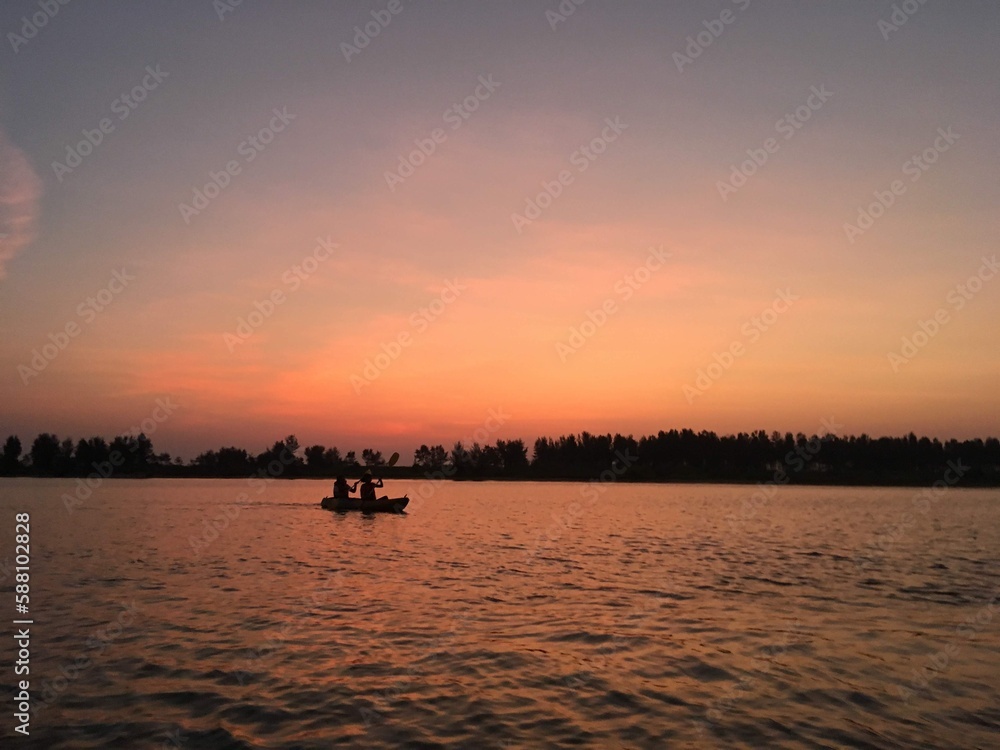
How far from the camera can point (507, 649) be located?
1537 centimetres

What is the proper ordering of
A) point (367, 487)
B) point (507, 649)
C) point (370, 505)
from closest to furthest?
point (507, 649) < point (370, 505) < point (367, 487)

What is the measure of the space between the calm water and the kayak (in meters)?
21.2

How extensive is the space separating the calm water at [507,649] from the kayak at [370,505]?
2120 cm

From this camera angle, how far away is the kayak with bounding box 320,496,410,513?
54781 millimetres

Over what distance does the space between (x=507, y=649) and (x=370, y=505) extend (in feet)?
134

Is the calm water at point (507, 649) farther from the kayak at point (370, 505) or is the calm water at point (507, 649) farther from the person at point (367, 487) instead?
the kayak at point (370, 505)

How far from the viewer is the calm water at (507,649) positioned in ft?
35.2

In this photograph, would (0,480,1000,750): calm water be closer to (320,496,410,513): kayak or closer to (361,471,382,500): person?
(361,471,382,500): person

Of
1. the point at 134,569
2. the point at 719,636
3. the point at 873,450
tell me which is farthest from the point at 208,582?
the point at 873,450

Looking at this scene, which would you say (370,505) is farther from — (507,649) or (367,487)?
(507,649)

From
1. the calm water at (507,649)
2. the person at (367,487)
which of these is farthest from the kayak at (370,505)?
the calm water at (507,649)

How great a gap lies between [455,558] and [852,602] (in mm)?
16573

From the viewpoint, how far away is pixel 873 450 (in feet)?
650

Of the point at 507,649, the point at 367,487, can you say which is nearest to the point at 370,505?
the point at 367,487
